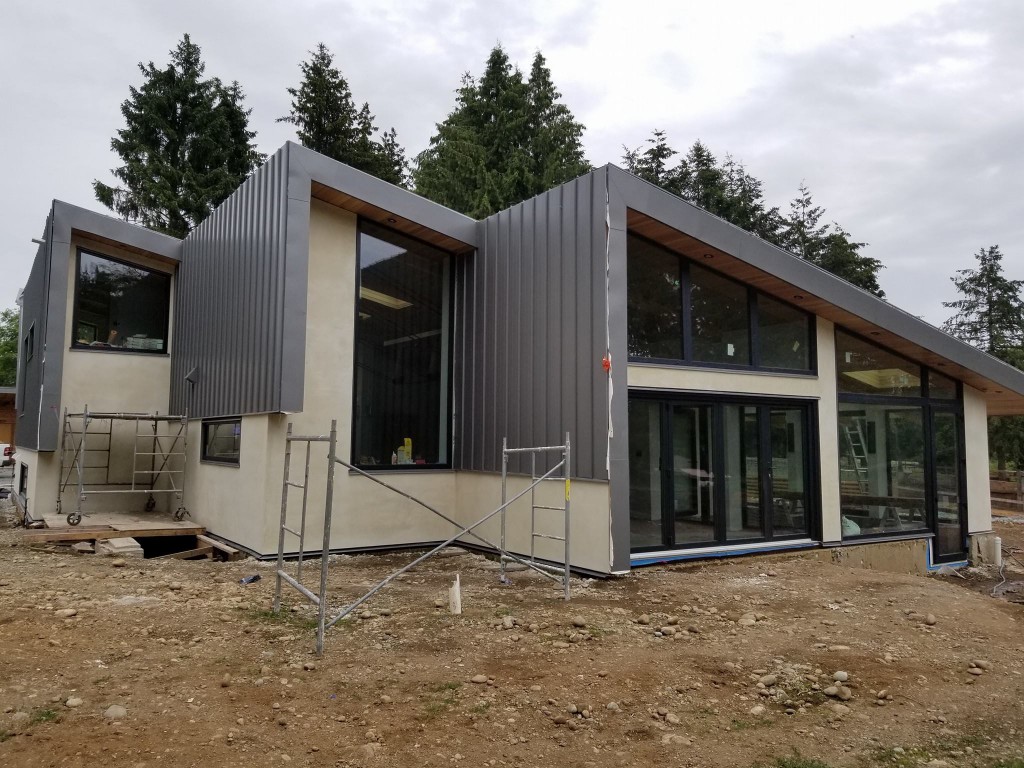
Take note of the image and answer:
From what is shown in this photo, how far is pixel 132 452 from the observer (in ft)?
40.7

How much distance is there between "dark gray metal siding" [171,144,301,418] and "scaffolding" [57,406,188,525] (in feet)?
1.93

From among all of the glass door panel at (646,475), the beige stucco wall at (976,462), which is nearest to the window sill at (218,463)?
the glass door panel at (646,475)

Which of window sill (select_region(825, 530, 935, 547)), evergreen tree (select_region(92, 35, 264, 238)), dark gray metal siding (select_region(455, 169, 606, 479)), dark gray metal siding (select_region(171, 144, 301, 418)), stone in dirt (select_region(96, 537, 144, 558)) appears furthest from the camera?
evergreen tree (select_region(92, 35, 264, 238))

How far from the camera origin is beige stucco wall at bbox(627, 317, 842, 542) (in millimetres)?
8953

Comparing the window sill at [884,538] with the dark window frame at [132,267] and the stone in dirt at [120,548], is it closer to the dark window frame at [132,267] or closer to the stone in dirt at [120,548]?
the stone in dirt at [120,548]

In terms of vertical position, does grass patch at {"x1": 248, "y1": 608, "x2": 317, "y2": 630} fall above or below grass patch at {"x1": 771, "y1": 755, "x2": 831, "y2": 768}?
above

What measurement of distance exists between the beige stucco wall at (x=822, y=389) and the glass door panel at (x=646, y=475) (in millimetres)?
830

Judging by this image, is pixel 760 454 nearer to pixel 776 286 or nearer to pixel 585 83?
pixel 776 286

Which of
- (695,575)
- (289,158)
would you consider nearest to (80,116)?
(289,158)

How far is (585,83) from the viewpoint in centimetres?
3030

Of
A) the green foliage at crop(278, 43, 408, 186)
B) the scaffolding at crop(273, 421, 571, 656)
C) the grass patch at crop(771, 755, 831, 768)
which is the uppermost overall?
the green foliage at crop(278, 43, 408, 186)

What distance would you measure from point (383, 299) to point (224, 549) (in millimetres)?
4099

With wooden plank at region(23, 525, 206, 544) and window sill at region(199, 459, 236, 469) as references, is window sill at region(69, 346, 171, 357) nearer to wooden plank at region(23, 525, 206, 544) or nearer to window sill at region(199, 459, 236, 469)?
window sill at region(199, 459, 236, 469)

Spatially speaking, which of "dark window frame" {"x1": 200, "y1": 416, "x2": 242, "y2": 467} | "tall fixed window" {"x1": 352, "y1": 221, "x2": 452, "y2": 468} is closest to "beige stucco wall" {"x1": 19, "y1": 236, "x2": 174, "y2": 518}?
"dark window frame" {"x1": 200, "y1": 416, "x2": 242, "y2": 467}
